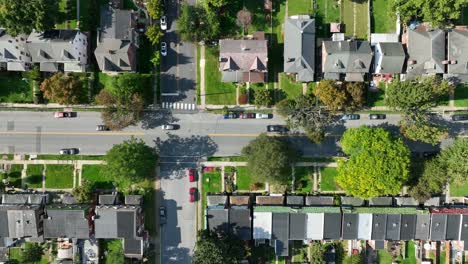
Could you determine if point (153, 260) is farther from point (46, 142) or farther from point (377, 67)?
point (377, 67)

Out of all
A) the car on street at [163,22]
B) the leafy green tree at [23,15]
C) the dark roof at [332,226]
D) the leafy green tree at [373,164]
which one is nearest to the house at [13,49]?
the leafy green tree at [23,15]

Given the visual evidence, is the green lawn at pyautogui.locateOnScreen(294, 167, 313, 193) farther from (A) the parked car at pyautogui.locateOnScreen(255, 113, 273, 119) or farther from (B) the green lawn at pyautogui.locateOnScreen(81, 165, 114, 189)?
(B) the green lawn at pyautogui.locateOnScreen(81, 165, 114, 189)

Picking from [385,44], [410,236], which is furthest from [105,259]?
[385,44]

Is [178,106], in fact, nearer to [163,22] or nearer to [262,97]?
[163,22]

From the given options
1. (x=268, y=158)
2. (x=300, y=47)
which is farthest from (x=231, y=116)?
(x=300, y=47)

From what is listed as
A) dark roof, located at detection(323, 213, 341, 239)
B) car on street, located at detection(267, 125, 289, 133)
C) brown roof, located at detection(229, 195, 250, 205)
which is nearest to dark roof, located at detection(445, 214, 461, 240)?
dark roof, located at detection(323, 213, 341, 239)

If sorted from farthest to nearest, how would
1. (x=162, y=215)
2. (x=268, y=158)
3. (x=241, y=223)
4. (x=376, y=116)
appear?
(x=162, y=215)
(x=376, y=116)
(x=241, y=223)
(x=268, y=158)
